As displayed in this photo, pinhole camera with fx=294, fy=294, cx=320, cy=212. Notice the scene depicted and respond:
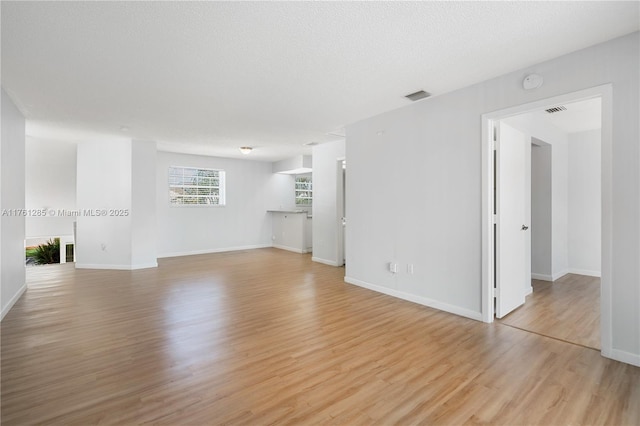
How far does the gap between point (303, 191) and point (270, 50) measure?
7.54 metres

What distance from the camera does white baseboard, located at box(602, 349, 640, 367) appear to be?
7.39 feet

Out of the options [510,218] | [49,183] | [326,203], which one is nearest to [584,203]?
[510,218]

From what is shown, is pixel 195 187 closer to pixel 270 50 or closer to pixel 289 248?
pixel 289 248

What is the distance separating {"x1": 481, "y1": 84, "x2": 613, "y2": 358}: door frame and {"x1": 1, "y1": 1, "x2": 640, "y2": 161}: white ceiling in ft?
1.29

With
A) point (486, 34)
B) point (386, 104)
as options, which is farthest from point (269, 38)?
point (386, 104)

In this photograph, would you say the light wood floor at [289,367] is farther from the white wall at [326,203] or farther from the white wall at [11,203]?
the white wall at [326,203]

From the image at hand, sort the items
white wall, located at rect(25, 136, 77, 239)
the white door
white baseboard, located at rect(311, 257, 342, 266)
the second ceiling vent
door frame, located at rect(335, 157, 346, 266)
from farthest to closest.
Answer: white wall, located at rect(25, 136, 77, 239) → white baseboard, located at rect(311, 257, 342, 266) → door frame, located at rect(335, 157, 346, 266) → the second ceiling vent → the white door

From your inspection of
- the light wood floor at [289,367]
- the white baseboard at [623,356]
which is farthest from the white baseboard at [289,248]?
the white baseboard at [623,356]

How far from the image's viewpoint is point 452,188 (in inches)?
134

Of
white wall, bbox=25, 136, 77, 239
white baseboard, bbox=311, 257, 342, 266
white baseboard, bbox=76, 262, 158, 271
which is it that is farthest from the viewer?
white wall, bbox=25, 136, 77, 239

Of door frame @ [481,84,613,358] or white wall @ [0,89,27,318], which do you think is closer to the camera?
door frame @ [481,84,613,358]

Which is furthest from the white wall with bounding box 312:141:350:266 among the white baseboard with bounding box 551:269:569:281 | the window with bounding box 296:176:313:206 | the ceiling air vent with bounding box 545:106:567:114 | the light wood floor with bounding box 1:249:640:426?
the white baseboard with bounding box 551:269:569:281

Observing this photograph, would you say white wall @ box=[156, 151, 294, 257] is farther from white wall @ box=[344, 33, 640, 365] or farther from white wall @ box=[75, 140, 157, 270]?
white wall @ box=[344, 33, 640, 365]

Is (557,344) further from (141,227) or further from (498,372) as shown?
(141,227)
